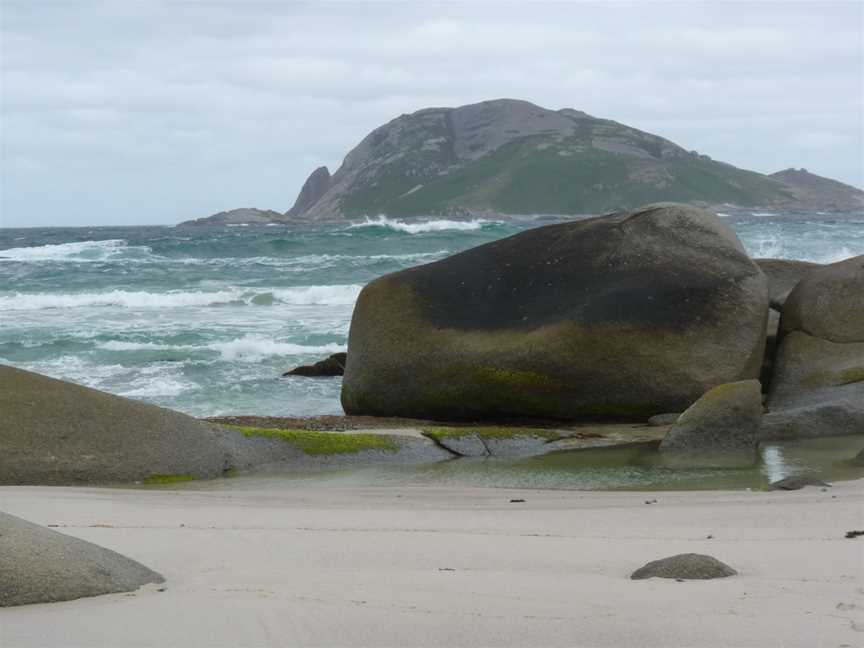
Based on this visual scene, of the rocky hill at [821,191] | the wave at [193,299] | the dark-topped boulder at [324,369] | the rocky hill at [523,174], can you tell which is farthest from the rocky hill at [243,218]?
the dark-topped boulder at [324,369]

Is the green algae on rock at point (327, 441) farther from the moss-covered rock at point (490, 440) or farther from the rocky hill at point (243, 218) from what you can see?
the rocky hill at point (243, 218)

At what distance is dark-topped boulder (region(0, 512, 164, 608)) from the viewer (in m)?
3.82

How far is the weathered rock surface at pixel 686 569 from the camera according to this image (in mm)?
4324

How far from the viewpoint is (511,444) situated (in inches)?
409

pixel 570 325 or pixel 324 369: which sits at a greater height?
pixel 570 325

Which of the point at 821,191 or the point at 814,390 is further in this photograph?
the point at 821,191

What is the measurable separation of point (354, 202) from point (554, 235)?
4715 inches

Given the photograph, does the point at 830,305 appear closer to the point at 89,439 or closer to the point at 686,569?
the point at 89,439

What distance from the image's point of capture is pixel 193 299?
29.9 metres

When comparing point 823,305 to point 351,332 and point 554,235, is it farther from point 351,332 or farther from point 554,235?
point 351,332

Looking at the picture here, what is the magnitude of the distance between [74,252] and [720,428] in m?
43.8

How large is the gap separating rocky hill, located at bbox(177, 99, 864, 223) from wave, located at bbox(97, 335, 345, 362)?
9664 centimetres

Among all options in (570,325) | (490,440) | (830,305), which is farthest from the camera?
(830,305)

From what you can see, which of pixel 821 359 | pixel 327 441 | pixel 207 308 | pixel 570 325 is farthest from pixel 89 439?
pixel 207 308
